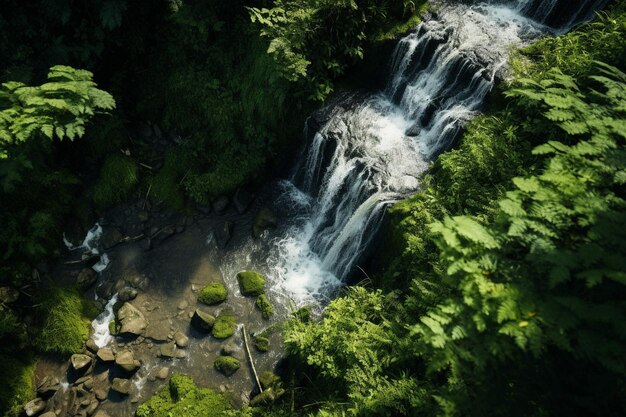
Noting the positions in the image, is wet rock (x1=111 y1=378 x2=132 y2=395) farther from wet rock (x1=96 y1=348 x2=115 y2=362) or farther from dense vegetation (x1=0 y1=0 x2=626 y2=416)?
dense vegetation (x1=0 y1=0 x2=626 y2=416)

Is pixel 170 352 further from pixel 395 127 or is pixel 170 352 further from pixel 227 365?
pixel 395 127

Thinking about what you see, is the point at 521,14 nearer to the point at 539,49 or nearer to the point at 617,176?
the point at 539,49

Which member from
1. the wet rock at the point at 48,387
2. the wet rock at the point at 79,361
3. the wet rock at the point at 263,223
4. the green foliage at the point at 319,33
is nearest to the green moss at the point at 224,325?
the wet rock at the point at 263,223

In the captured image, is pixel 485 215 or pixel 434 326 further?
pixel 485 215

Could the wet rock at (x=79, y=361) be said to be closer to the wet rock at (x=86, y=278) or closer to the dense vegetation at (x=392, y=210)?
the dense vegetation at (x=392, y=210)

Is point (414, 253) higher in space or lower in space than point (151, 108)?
higher

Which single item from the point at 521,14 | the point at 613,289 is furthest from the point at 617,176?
the point at 521,14
